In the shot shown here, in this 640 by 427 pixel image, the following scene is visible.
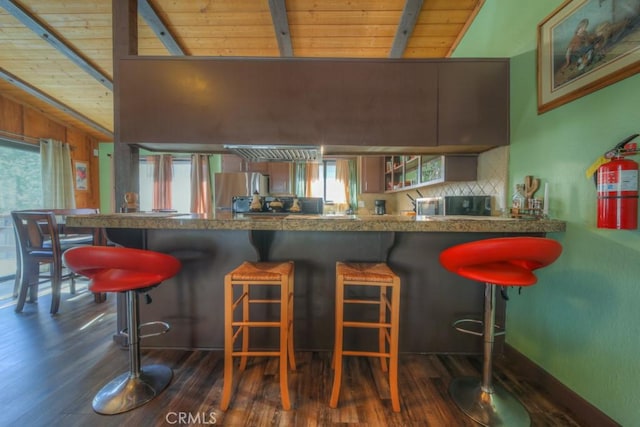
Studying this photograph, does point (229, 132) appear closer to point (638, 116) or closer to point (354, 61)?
point (354, 61)

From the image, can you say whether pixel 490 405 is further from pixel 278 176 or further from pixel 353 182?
pixel 353 182

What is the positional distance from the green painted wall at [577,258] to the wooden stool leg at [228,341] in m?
1.81

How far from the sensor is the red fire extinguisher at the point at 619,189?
3.36ft

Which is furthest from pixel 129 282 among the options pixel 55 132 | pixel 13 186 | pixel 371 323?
pixel 55 132

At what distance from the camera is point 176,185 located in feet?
17.9

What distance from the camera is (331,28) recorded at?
2.51 m

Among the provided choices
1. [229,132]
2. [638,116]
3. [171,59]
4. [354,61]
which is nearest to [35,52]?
[171,59]

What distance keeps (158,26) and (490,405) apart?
13.0 feet

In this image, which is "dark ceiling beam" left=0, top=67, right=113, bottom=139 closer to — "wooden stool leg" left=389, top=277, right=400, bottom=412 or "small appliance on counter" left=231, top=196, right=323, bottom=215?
"small appliance on counter" left=231, top=196, right=323, bottom=215

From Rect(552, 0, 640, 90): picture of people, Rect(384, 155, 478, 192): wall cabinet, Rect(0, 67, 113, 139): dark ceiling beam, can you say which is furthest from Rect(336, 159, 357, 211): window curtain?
Rect(0, 67, 113, 139): dark ceiling beam

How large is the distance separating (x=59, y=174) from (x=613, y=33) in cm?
658

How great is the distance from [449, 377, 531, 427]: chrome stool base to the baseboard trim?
26 cm

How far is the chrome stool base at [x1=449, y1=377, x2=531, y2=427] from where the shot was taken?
1208 mm

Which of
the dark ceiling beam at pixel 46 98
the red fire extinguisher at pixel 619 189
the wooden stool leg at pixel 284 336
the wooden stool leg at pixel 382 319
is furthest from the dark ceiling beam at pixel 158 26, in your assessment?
the red fire extinguisher at pixel 619 189
